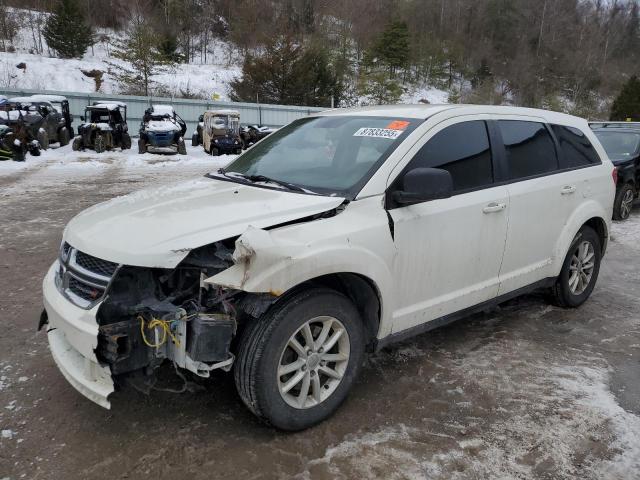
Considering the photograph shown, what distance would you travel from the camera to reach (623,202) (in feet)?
31.1

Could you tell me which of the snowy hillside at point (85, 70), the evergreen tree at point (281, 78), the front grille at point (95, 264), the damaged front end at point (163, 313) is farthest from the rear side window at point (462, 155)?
the evergreen tree at point (281, 78)

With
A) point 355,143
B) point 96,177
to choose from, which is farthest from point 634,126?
point 96,177

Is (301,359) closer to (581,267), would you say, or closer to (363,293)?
(363,293)

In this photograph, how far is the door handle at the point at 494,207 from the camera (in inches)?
142

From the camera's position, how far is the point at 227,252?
8.62 feet

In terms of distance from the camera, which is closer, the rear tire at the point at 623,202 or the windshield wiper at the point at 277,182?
the windshield wiper at the point at 277,182

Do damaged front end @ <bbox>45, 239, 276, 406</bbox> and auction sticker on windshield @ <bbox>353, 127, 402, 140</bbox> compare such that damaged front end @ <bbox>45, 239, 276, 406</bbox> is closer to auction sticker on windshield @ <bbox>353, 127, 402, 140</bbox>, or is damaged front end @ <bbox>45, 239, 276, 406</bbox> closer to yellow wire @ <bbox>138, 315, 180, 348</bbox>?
yellow wire @ <bbox>138, 315, 180, 348</bbox>

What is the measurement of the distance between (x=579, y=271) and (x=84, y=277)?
13.9 ft

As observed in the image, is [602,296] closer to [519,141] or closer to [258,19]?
[519,141]

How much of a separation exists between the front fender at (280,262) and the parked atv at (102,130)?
18.3 metres

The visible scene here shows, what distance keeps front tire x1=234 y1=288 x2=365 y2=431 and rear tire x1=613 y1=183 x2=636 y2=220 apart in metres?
8.27

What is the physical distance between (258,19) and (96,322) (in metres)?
64.7

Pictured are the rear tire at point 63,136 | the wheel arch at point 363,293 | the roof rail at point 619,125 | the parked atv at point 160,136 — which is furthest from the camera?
the rear tire at point 63,136

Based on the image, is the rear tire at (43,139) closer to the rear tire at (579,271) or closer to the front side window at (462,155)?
the front side window at (462,155)
